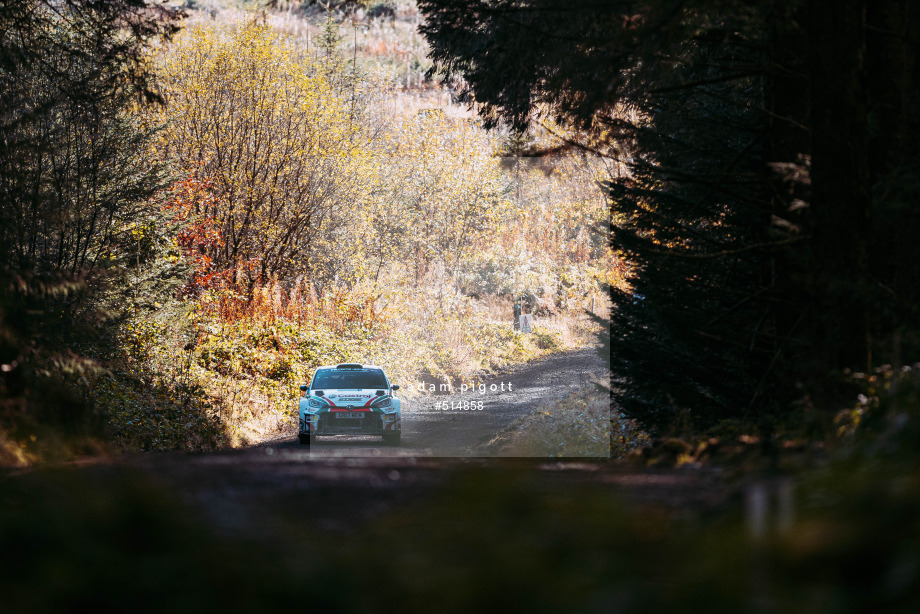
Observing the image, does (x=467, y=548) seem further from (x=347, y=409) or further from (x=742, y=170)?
(x=347, y=409)

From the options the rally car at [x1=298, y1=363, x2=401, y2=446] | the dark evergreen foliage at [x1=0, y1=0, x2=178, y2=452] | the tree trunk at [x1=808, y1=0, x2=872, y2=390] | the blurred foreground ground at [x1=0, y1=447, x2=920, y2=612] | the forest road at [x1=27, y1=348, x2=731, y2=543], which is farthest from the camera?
the rally car at [x1=298, y1=363, x2=401, y2=446]

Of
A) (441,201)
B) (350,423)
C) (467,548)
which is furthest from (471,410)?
(467,548)

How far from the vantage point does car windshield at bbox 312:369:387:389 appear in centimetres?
1677

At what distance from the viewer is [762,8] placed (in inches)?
303

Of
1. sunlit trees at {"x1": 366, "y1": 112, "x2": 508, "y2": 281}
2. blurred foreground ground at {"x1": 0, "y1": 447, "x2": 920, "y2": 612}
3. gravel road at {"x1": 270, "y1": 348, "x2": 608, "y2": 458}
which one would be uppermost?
sunlit trees at {"x1": 366, "y1": 112, "x2": 508, "y2": 281}

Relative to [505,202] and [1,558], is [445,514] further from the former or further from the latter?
[505,202]

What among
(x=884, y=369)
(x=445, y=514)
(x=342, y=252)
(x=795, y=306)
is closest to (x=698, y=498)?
(x=445, y=514)

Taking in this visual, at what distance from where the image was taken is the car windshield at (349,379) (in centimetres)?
1677

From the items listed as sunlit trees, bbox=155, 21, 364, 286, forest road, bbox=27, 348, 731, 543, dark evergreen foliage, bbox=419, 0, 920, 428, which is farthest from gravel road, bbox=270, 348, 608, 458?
forest road, bbox=27, 348, 731, 543

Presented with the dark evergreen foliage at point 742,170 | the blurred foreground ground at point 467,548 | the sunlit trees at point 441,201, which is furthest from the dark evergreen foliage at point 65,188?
the sunlit trees at point 441,201

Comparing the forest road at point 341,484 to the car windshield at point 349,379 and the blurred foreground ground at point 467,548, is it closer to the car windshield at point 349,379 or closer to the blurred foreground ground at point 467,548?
the blurred foreground ground at point 467,548

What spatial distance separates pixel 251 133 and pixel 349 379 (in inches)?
405

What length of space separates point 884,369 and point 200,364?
17.2 m

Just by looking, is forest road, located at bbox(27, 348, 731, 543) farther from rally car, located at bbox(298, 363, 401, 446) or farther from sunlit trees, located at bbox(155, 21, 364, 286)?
sunlit trees, located at bbox(155, 21, 364, 286)
